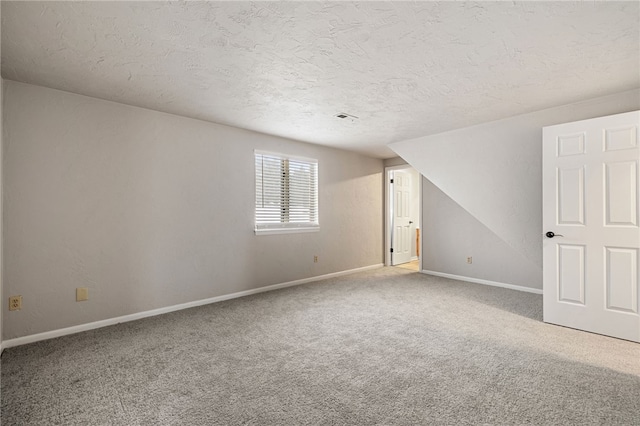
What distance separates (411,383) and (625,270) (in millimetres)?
2324

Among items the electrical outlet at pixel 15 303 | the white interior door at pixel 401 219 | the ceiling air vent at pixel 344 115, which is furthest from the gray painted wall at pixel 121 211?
the white interior door at pixel 401 219

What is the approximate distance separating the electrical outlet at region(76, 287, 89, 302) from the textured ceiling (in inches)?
74.8

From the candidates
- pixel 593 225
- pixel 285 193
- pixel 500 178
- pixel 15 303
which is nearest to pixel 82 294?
pixel 15 303

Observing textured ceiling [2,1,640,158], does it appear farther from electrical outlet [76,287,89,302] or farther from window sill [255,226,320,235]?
electrical outlet [76,287,89,302]

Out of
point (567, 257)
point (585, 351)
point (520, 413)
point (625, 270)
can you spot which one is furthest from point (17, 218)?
point (625, 270)

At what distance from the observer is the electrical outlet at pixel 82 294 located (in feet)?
9.61

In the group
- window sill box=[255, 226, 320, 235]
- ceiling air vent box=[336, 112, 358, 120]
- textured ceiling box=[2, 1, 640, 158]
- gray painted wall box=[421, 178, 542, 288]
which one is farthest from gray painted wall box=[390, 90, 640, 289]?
window sill box=[255, 226, 320, 235]

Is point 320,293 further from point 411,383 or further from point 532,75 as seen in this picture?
point 532,75

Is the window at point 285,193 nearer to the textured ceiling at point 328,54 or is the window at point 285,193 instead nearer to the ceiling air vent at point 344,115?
the textured ceiling at point 328,54

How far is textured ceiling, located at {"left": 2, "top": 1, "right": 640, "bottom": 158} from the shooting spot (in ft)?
5.82

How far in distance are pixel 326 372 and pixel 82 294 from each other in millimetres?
2511

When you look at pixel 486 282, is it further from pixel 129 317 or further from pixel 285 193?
pixel 129 317

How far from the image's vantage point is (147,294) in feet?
11.0

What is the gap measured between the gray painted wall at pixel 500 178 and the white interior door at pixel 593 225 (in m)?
0.38
